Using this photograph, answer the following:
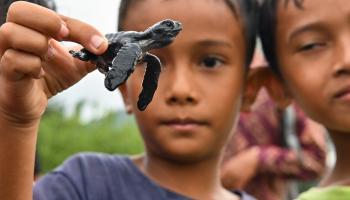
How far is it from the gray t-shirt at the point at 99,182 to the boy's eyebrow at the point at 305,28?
41cm

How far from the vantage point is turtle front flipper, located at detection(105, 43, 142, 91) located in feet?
2.83

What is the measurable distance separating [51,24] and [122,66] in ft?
0.49

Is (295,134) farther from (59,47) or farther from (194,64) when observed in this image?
(59,47)

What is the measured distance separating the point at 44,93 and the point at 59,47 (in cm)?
7

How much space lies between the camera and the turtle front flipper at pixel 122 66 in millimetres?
863

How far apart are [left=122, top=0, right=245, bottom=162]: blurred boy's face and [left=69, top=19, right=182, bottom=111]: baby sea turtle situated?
60 centimetres

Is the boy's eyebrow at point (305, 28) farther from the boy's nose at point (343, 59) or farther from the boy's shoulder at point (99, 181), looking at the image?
the boy's shoulder at point (99, 181)

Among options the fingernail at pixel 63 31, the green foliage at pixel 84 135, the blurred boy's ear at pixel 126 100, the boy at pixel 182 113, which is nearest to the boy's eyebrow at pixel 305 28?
the boy at pixel 182 113

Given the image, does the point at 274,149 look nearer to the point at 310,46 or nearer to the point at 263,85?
the point at 263,85

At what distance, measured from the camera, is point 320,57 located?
5.43 ft

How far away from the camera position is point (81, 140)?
10.9 m

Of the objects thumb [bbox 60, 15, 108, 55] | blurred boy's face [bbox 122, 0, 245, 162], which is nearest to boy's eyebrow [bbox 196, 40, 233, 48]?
blurred boy's face [bbox 122, 0, 245, 162]

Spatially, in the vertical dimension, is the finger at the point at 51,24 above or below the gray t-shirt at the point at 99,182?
above

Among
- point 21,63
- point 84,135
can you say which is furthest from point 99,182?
point 84,135
